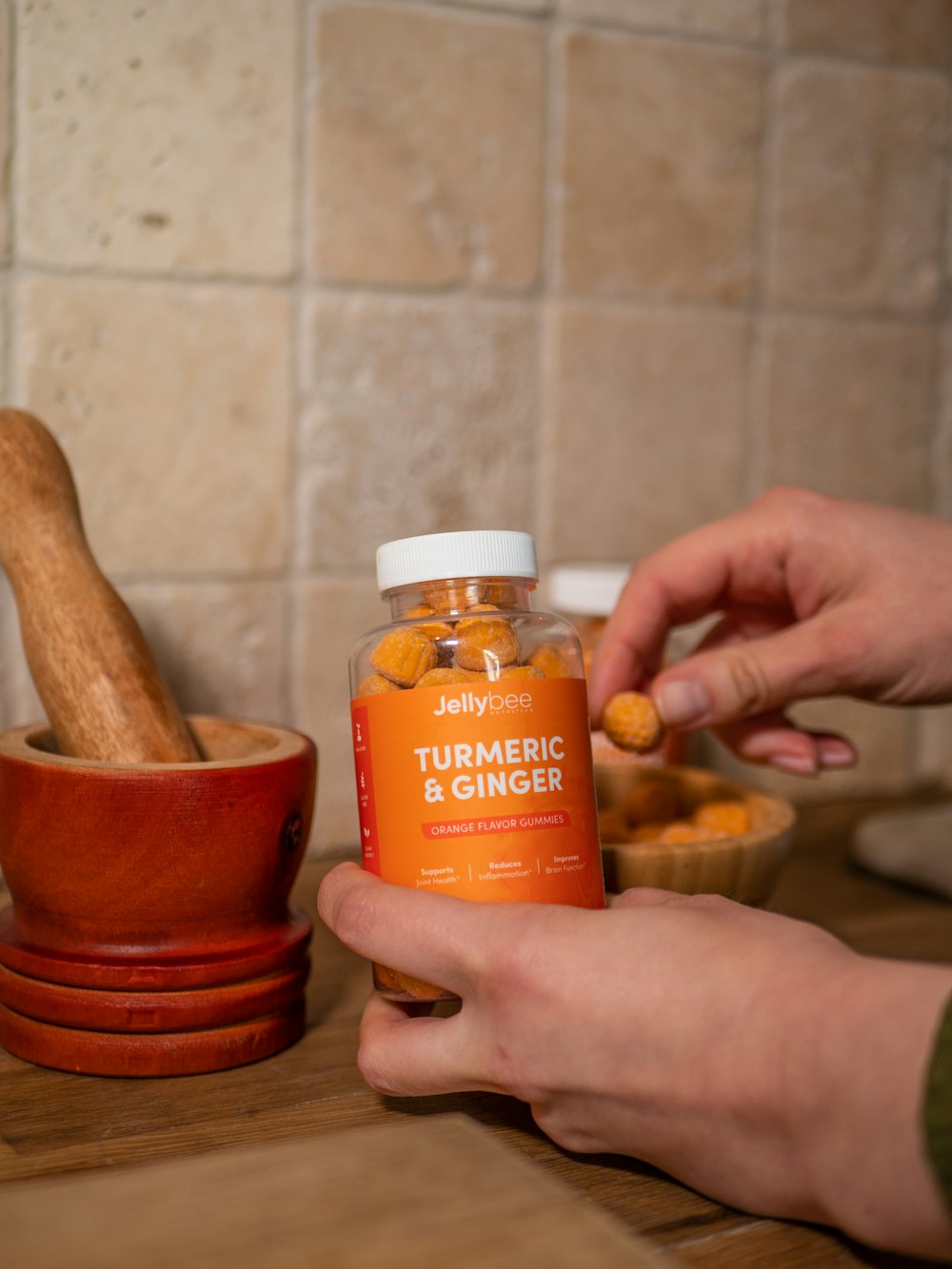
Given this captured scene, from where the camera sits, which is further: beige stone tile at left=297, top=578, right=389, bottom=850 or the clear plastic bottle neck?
beige stone tile at left=297, top=578, right=389, bottom=850

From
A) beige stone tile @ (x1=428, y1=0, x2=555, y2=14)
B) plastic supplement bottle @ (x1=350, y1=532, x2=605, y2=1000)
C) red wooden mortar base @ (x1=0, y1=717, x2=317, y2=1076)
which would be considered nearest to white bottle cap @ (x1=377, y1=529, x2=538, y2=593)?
plastic supplement bottle @ (x1=350, y1=532, x2=605, y2=1000)

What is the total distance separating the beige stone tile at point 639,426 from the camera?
1.10 meters

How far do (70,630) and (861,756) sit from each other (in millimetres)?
848

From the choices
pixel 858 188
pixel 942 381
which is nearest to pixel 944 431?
pixel 942 381

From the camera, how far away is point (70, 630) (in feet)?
2.25

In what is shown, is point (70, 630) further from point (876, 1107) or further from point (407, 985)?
point (876, 1107)

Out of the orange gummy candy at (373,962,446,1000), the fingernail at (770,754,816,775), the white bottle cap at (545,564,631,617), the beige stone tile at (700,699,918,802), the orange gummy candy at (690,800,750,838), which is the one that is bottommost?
the beige stone tile at (700,699,918,802)

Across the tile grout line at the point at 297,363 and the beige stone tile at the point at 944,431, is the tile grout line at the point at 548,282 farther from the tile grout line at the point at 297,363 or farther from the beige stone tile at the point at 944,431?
the beige stone tile at the point at 944,431

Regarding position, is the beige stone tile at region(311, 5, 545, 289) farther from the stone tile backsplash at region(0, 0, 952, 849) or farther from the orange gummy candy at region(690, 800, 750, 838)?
the orange gummy candy at region(690, 800, 750, 838)

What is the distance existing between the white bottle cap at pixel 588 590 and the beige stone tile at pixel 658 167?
26 cm

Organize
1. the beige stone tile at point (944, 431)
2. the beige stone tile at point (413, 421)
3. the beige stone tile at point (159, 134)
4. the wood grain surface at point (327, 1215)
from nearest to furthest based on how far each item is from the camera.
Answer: the wood grain surface at point (327, 1215)
the beige stone tile at point (159, 134)
the beige stone tile at point (413, 421)
the beige stone tile at point (944, 431)

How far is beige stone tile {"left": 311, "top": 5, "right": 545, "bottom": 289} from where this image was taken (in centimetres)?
98

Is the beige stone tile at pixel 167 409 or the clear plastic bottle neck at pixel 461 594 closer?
the clear plastic bottle neck at pixel 461 594

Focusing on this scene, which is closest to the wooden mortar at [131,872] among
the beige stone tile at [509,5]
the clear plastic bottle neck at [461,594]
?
the clear plastic bottle neck at [461,594]
